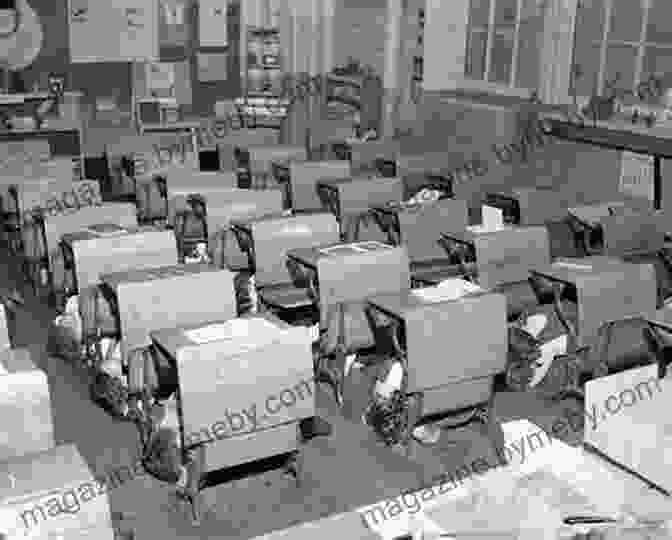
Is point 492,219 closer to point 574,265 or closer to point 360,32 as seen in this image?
point 574,265

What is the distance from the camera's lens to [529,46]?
8617 millimetres

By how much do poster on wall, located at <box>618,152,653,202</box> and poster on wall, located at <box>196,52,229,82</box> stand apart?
6470 mm

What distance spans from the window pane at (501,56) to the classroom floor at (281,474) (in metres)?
5.12

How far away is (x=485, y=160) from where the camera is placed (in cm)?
802

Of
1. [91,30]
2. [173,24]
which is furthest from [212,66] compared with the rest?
[91,30]

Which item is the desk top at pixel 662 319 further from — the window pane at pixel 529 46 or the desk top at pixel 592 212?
the window pane at pixel 529 46

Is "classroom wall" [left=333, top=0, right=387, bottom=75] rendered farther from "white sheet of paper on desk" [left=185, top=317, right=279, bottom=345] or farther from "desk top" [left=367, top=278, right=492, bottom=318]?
"white sheet of paper on desk" [left=185, top=317, right=279, bottom=345]

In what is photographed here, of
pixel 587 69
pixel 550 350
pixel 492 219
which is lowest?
pixel 550 350

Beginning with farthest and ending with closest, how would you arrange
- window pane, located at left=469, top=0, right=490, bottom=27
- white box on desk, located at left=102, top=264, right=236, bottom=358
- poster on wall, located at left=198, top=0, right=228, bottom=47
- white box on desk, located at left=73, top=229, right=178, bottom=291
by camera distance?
poster on wall, located at left=198, top=0, right=228, bottom=47 < window pane, located at left=469, top=0, right=490, bottom=27 < white box on desk, located at left=73, top=229, right=178, bottom=291 < white box on desk, located at left=102, top=264, right=236, bottom=358

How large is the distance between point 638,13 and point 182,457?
6.10 m

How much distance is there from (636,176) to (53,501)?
18.4 feet

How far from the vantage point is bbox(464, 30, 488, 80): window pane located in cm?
934

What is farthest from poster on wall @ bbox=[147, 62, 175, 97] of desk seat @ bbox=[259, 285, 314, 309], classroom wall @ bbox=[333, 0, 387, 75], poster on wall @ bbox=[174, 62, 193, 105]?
desk seat @ bbox=[259, 285, 314, 309]

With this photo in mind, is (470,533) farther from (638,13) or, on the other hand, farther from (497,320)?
(638,13)
